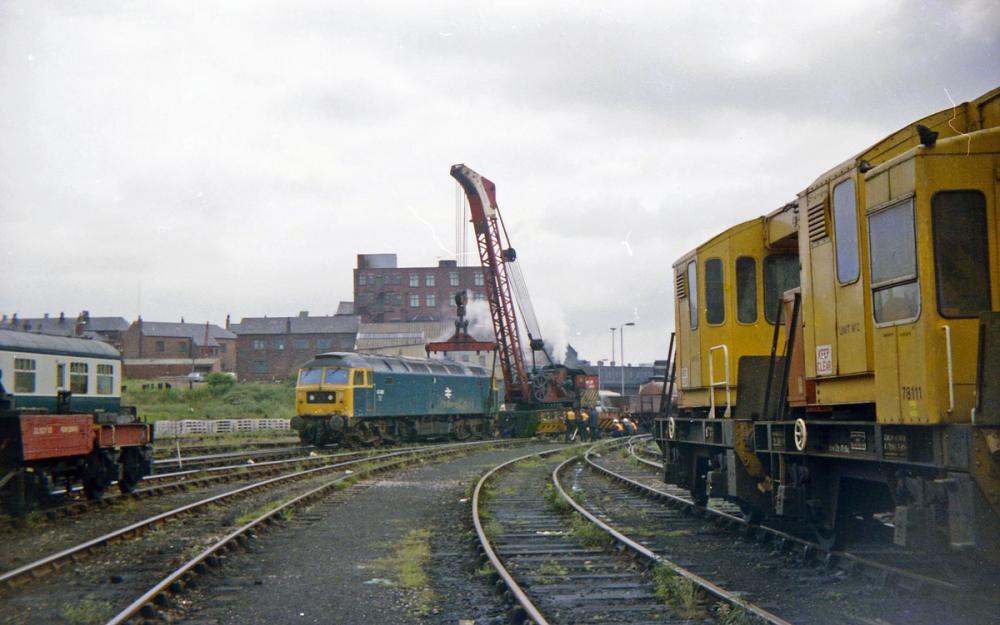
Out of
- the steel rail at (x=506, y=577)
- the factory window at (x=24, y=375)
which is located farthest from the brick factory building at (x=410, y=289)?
the steel rail at (x=506, y=577)

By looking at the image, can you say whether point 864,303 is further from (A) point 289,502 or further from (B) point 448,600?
(A) point 289,502

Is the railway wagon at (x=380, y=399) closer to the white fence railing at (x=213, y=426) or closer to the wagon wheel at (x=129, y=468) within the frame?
the white fence railing at (x=213, y=426)

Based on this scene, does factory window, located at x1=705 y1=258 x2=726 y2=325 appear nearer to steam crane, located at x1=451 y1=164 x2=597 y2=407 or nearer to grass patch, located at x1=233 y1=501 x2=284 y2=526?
grass patch, located at x1=233 y1=501 x2=284 y2=526

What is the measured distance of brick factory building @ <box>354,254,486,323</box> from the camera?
95.9 meters

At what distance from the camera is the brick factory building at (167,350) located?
301 ft

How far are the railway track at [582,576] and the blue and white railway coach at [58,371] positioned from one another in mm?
7552

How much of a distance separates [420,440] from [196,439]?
9374 mm

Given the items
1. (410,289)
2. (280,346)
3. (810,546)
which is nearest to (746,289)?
(810,546)

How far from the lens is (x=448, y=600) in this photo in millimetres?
8391

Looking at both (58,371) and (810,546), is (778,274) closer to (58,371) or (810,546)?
(810,546)

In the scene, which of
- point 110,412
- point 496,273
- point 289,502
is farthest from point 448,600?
point 496,273

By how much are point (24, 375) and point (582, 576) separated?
1044 cm

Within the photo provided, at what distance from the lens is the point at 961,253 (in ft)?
21.3

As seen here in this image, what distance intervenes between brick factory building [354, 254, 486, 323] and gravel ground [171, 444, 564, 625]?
80487 millimetres
